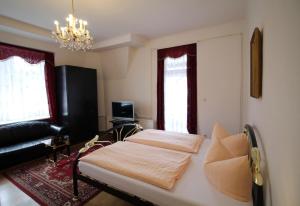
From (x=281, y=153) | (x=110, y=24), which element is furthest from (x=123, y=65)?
(x=281, y=153)

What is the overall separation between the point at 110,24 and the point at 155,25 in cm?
94

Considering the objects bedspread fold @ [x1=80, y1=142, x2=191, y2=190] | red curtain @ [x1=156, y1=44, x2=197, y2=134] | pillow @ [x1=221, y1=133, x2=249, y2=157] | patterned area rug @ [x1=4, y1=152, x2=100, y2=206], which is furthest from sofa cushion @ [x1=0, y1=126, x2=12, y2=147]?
pillow @ [x1=221, y1=133, x2=249, y2=157]

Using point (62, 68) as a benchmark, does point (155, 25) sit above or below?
above

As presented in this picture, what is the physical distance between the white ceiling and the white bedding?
7.99ft

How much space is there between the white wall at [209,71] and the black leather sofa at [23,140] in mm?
2366

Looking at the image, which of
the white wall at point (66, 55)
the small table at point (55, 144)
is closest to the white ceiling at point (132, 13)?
the white wall at point (66, 55)

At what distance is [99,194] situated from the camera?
216 cm

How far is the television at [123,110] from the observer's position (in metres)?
4.38

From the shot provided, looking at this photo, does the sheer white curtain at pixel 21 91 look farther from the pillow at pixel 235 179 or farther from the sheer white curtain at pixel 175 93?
Answer: the pillow at pixel 235 179

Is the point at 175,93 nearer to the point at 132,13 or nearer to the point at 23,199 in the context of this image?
the point at 132,13

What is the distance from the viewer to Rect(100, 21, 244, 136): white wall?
3268 mm

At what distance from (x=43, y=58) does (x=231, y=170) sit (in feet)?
14.9

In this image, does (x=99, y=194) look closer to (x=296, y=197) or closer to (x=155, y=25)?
(x=296, y=197)

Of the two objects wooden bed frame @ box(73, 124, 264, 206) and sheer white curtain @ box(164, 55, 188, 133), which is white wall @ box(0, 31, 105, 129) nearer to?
sheer white curtain @ box(164, 55, 188, 133)
